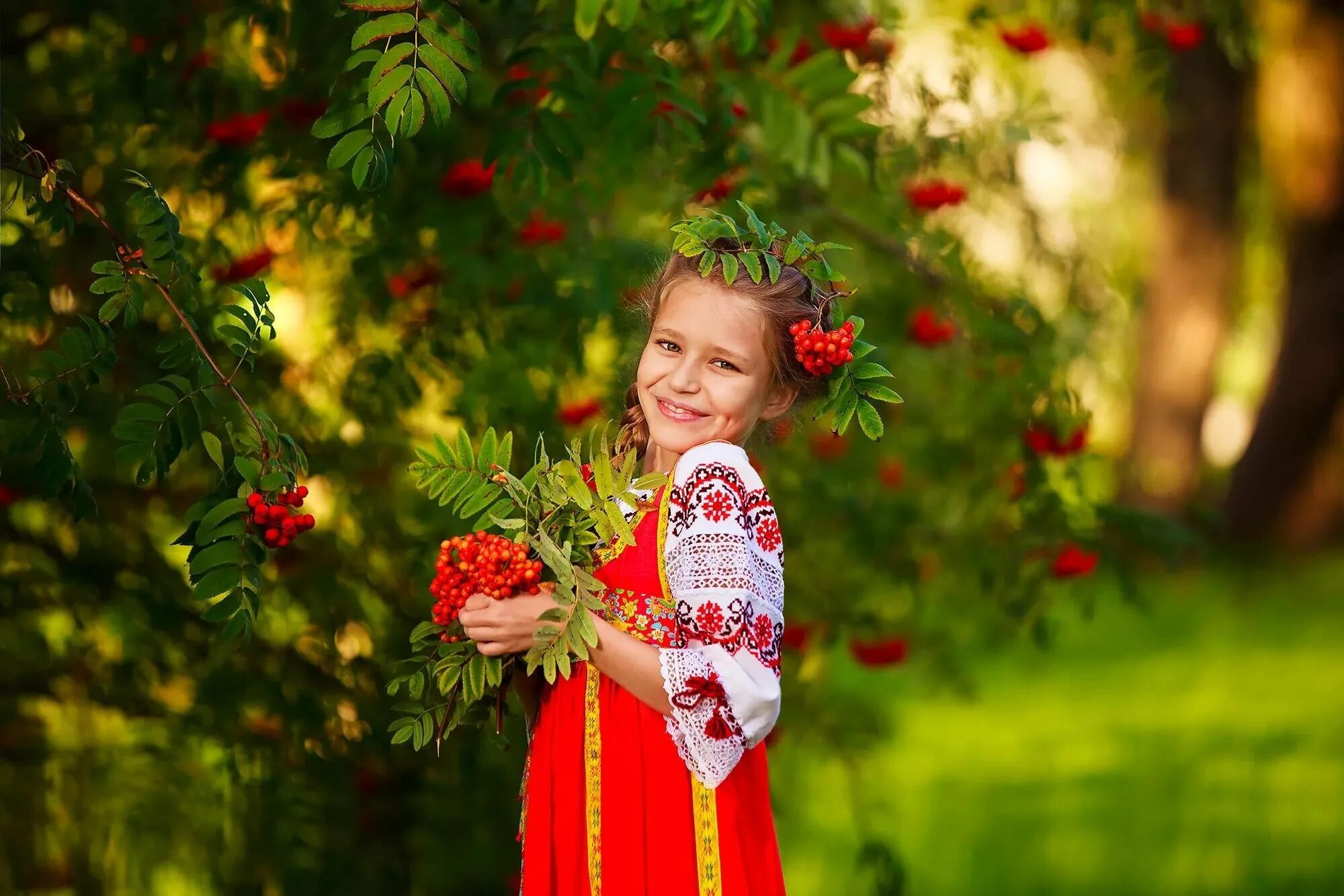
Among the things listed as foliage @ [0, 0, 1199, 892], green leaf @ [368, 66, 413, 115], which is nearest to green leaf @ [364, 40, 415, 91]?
green leaf @ [368, 66, 413, 115]

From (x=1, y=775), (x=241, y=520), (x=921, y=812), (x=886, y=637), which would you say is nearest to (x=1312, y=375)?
(x=921, y=812)

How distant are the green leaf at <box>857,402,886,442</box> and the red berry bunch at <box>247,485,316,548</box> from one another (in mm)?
725

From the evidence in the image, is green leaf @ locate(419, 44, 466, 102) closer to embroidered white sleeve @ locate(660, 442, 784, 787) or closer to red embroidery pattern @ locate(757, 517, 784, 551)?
embroidered white sleeve @ locate(660, 442, 784, 787)

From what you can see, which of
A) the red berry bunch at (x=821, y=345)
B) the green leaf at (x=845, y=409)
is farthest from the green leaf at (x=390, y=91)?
the green leaf at (x=845, y=409)

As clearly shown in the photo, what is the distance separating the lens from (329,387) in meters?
3.62

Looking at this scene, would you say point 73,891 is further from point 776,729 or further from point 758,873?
point 758,873

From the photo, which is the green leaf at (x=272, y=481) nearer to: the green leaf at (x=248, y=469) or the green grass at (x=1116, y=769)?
the green leaf at (x=248, y=469)

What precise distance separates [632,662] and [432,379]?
181 cm

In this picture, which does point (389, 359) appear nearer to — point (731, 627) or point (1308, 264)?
point (731, 627)

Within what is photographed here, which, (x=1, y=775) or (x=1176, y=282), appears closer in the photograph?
(x=1, y=775)

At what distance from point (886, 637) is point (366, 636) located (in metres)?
1.38

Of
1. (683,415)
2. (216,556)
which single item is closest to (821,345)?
(683,415)

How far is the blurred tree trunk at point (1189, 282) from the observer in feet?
32.5

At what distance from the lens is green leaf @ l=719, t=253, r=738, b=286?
2.01 meters
